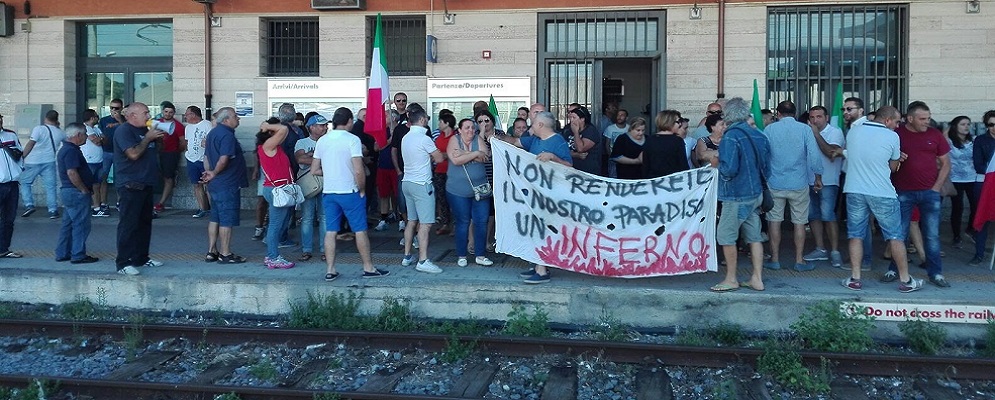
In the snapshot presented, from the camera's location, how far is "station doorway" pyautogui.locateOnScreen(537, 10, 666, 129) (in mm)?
14055

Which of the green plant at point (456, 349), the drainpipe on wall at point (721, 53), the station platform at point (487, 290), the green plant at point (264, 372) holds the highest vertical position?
the drainpipe on wall at point (721, 53)

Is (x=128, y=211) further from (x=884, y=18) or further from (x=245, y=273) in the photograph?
(x=884, y=18)

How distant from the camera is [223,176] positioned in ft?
32.4

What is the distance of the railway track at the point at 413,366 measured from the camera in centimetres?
680

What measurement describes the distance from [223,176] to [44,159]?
230 inches

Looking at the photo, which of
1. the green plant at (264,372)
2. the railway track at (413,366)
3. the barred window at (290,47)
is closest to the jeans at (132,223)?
the railway track at (413,366)

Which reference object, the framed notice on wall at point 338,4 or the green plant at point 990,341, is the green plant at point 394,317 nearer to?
the green plant at point 990,341

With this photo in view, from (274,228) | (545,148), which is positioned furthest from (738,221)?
(274,228)

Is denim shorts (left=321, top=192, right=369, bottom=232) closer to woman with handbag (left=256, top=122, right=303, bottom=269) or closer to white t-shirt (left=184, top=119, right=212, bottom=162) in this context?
woman with handbag (left=256, top=122, right=303, bottom=269)

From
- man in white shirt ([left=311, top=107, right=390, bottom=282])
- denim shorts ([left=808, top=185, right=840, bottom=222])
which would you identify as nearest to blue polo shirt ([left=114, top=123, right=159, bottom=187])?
man in white shirt ([left=311, top=107, right=390, bottom=282])

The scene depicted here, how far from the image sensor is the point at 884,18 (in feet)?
44.7

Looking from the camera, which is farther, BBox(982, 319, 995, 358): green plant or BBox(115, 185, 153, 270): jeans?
BBox(115, 185, 153, 270): jeans

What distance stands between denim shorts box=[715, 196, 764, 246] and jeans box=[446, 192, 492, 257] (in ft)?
8.25

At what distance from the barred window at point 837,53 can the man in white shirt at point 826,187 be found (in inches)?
146
